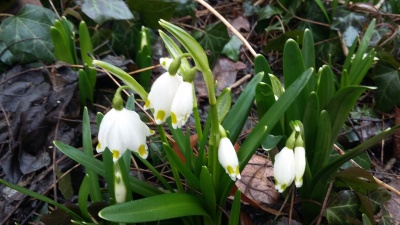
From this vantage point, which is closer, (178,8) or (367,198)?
(367,198)

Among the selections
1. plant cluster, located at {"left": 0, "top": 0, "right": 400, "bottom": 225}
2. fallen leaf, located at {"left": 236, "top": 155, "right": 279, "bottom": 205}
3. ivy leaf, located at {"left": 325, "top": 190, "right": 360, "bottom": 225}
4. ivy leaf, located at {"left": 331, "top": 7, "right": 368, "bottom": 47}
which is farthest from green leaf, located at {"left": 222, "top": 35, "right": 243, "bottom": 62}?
ivy leaf, located at {"left": 325, "top": 190, "right": 360, "bottom": 225}

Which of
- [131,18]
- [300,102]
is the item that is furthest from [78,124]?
[300,102]

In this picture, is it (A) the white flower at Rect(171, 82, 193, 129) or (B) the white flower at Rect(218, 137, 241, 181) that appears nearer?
(A) the white flower at Rect(171, 82, 193, 129)

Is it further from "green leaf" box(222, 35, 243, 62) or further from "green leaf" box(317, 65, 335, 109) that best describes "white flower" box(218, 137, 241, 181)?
"green leaf" box(222, 35, 243, 62)

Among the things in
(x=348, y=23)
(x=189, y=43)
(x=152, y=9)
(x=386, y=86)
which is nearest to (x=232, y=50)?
(x=152, y=9)

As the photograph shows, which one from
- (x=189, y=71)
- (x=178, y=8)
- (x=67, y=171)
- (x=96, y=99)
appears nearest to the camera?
(x=189, y=71)

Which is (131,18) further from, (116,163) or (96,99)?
(116,163)

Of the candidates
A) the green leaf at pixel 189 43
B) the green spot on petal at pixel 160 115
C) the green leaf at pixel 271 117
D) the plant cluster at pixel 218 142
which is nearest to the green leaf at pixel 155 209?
the plant cluster at pixel 218 142
